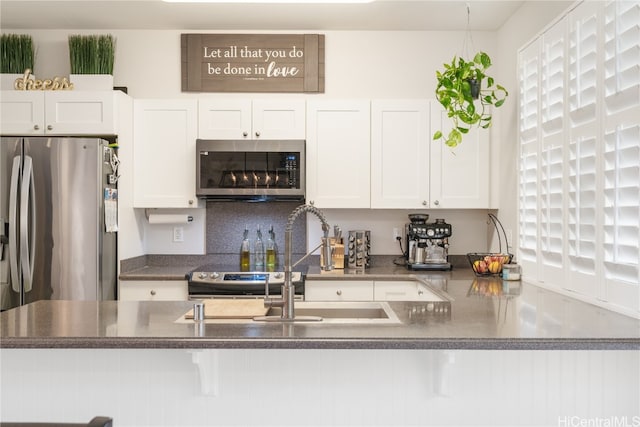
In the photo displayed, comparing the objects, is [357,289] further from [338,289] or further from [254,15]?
[254,15]

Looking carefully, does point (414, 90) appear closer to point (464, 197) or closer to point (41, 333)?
point (464, 197)

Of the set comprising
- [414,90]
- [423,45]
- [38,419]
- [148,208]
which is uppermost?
[423,45]

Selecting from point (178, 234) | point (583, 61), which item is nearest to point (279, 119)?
point (178, 234)

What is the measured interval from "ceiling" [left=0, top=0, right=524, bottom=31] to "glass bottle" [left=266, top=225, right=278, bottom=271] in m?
1.52

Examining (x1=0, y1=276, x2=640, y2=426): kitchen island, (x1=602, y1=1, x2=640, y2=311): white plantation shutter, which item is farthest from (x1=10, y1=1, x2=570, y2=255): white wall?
(x1=0, y1=276, x2=640, y2=426): kitchen island

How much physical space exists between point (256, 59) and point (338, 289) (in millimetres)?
1787

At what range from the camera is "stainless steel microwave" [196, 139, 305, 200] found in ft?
12.1

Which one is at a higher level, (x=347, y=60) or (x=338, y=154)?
(x=347, y=60)

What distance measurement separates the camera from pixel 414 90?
4039mm

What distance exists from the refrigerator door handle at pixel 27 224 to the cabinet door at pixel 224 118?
3.60 ft

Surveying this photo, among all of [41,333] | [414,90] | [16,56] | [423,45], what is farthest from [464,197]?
[16,56]

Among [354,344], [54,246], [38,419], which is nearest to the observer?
[354,344]

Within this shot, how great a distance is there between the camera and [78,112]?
3.55 m

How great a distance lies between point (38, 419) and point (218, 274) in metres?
1.74
